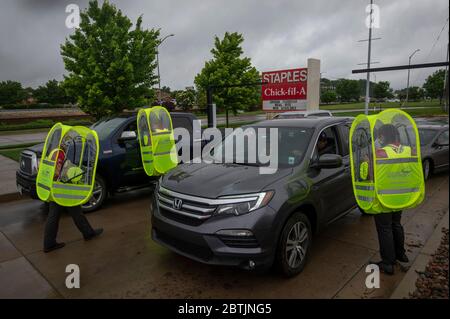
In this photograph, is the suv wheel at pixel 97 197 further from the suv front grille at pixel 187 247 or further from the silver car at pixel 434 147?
the silver car at pixel 434 147

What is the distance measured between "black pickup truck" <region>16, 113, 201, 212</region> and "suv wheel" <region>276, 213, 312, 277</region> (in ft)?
12.5

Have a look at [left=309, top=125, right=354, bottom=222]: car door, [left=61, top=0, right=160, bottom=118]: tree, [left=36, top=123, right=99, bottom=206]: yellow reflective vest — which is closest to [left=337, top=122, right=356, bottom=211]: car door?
[left=309, top=125, right=354, bottom=222]: car door

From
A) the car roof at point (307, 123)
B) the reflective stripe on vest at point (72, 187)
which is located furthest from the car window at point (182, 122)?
the reflective stripe on vest at point (72, 187)

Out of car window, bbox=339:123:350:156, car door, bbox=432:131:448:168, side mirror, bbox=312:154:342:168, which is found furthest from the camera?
car door, bbox=432:131:448:168

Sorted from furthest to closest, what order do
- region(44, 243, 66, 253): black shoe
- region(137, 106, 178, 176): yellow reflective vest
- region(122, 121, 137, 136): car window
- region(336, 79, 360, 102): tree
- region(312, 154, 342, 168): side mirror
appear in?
region(336, 79, 360, 102): tree → region(122, 121, 137, 136): car window → region(137, 106, 178, 176): yellow reflective vest → region(44, 243, 66, 253): black shoe → region(312, 154, 342, 168): side mirror

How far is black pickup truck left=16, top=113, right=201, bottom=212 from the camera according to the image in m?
5.71

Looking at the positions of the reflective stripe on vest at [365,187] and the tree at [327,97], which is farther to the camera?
the tree at [327,97]

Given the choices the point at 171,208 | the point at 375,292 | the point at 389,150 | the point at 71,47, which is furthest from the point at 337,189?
the point at 71,47

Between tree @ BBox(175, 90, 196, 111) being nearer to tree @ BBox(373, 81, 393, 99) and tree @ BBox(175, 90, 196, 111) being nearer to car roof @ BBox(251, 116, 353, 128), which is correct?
car roof @ BBox(251, 116, 353, 128)

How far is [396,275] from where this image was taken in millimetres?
3529

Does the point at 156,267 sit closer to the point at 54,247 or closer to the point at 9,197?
the point at 54,247

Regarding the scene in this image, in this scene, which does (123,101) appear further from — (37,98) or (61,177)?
(37,98)

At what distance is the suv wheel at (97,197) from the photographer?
5.82 m
